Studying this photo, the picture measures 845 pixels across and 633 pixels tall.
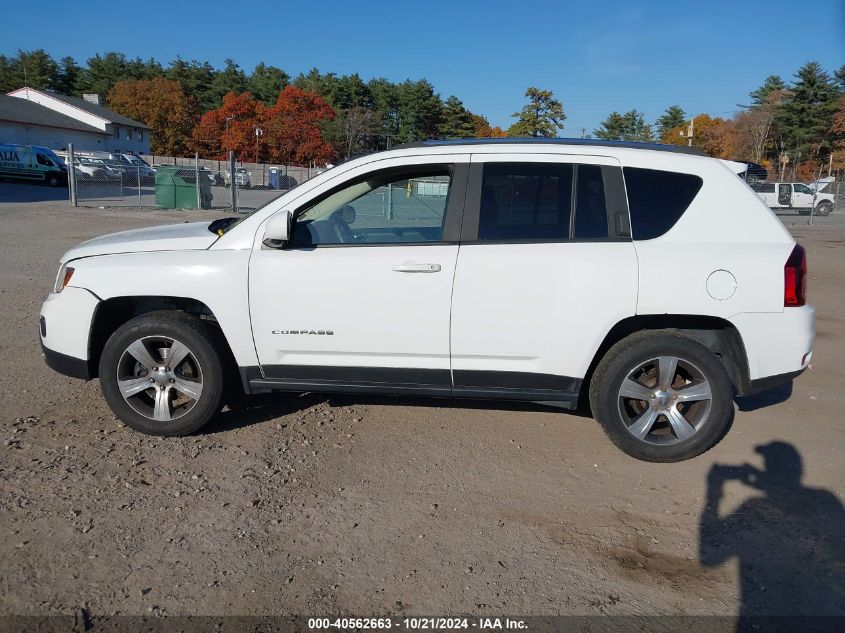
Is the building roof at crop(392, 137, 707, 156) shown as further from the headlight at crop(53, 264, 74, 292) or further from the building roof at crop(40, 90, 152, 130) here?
the building roof at crop(40, 90, 152, 130)

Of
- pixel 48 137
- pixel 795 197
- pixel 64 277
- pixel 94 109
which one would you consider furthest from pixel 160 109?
pixel 64 277

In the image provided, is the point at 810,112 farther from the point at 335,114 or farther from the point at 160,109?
the point at 160,109

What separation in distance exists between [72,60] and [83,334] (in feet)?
350

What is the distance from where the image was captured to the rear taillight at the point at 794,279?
3.87 m

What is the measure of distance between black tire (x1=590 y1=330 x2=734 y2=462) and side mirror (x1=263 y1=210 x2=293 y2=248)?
Answer: 6.84 feet

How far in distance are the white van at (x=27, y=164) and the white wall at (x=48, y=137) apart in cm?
2268

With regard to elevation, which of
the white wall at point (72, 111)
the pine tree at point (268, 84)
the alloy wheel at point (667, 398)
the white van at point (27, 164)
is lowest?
the alloy wheel at point (667, 398)

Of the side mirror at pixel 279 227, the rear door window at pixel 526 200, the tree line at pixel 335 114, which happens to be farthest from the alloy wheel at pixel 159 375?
the tree line at pixel 335 114

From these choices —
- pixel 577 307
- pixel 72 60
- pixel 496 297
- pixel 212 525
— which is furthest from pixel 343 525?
pixel 72 60

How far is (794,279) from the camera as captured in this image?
153 inches

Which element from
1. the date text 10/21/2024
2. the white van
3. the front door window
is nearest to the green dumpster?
the white van

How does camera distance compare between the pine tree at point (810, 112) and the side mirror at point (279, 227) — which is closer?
the side mirror at point (279, 227)

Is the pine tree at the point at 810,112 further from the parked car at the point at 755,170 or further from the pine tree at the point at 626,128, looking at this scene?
the parked car at the point at 755,170

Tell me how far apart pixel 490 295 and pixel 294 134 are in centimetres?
7348
